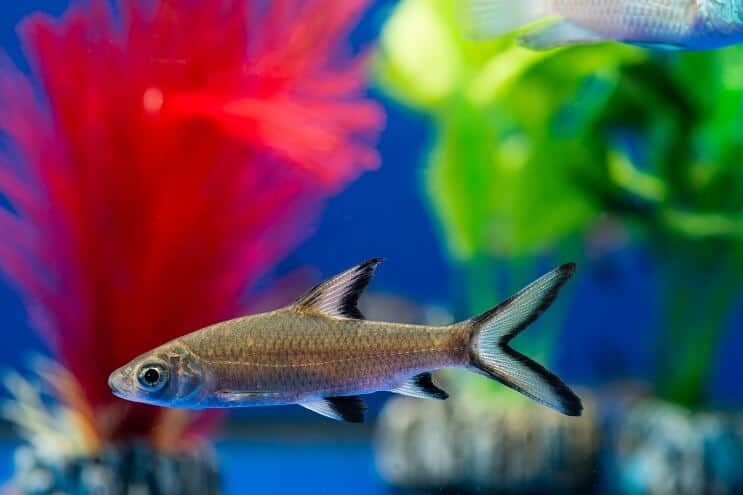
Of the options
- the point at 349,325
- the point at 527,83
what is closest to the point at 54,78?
the point at 349,325

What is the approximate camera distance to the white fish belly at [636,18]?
36.8 inches

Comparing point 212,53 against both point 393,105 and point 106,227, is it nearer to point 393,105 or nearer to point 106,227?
point 106,227

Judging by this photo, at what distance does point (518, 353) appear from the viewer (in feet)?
2.79

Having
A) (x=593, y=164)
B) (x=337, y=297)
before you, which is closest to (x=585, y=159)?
(x=593, y=164)

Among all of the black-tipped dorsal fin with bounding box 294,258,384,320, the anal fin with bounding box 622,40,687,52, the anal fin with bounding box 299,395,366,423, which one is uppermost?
the anal fin with bounding box 622,40,687,52

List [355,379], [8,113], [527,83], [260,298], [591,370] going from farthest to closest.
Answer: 1. [591,370]
2. [527,83]
3. [260,298]
4. [8,113]
5. [355,379]

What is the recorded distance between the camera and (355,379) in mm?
913

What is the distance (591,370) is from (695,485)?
1334mm

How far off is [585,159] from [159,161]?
1.67 m

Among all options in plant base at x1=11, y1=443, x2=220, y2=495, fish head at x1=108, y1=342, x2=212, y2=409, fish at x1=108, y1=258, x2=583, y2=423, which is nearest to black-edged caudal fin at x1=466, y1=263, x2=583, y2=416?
fish at x1=108, y1=258, x2=583, y2=423

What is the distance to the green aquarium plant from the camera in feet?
8.32

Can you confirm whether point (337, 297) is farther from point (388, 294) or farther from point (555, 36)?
point (388, 294)

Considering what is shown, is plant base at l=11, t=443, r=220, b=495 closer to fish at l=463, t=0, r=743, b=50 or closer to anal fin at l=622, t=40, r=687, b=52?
fish at l=463, t=0, r=743, b=50

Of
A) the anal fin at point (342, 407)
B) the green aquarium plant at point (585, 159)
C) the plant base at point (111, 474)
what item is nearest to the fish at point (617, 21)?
the anal fin at point (342, 407)
